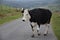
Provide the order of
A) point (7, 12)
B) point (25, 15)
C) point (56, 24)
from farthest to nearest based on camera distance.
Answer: point (25, 15) → point (56, 24) → point (7, 12)

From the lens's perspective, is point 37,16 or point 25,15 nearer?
point 25,15

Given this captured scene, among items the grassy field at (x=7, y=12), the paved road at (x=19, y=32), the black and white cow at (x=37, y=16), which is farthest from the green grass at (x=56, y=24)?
the grassy field at (x=7, y=12)

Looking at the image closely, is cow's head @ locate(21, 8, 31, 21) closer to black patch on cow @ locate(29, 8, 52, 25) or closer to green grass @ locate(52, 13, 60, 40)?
black patch on cow @ locate(29, 8, 52, 25)

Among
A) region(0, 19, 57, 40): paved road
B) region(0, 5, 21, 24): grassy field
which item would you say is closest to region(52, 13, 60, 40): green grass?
region(0, 19, 57, 40): paved road

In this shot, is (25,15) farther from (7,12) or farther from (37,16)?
(7,12)

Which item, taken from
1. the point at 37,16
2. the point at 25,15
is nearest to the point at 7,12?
the point at 25,15

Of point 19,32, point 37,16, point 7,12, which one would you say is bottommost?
point 19,32

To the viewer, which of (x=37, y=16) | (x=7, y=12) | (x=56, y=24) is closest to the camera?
(x=7, y=12)

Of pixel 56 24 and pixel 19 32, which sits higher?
pixel 56 24

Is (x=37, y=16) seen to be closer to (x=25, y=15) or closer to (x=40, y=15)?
(x=40, y=15)

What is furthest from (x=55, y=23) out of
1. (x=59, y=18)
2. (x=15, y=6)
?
(x=15, y=6)

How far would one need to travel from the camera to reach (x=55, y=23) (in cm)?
305

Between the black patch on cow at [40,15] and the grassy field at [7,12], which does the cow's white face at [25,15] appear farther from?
the grassy field at [7,12]

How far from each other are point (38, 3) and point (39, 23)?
1.68ft
